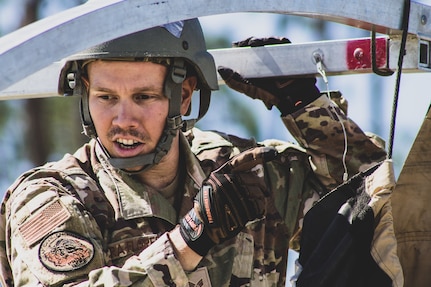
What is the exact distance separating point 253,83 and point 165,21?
5.57 ft

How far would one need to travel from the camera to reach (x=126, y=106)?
15.7ft

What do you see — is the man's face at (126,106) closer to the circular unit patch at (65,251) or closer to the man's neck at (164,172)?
the man's neck at (164,172)

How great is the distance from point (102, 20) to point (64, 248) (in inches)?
53.1

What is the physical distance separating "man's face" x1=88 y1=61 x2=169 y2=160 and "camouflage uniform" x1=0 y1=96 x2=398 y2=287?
17 cm

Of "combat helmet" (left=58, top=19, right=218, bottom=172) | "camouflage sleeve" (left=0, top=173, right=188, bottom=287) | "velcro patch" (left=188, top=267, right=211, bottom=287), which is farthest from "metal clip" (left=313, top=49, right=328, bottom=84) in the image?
"camouflage sleeve" (left=0, top=173, right=188, bottom=287)

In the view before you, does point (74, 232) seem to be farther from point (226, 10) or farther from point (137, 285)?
point (226, 10)

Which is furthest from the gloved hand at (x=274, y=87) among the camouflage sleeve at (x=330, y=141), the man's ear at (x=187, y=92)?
the man's ear at (x=187, y=92)

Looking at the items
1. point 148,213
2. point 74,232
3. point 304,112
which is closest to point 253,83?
point 304,112

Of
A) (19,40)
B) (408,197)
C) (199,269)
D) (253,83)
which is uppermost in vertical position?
(19,40)

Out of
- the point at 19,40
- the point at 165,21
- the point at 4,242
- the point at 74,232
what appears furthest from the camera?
the point at 4,242

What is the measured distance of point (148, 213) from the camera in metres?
4.82

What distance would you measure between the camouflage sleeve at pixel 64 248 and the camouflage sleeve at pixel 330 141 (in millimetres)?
1045

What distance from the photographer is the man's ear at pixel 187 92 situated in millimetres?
5285

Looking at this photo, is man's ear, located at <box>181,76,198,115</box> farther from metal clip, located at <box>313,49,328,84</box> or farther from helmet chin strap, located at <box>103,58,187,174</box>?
metal clip, located at <box>313,49,328,84</box>
